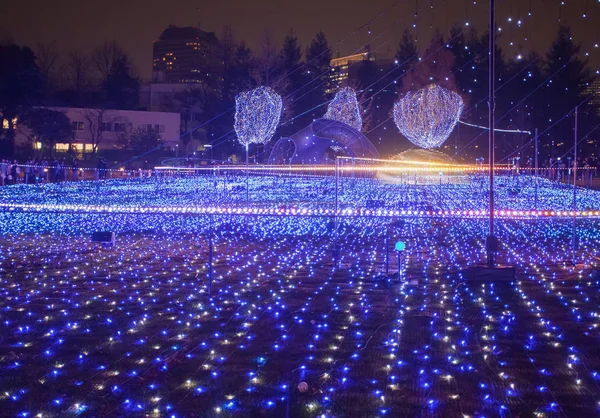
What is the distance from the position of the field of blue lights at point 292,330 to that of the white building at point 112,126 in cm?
4996

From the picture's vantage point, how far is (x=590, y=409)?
470 centimetres

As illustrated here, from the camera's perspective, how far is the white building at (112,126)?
6197 centimetres

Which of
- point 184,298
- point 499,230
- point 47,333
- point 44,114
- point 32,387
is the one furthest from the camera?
point 44,114

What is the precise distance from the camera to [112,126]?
63.6m

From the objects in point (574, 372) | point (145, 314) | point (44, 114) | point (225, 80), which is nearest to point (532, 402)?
point (574, 372)

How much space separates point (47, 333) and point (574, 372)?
5.05 m

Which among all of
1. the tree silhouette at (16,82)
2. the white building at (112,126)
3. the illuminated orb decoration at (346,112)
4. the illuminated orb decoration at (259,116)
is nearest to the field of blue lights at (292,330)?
the illuminated orb decoration at (259,116)

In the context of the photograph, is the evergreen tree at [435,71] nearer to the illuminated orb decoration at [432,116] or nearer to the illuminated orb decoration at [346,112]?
the illuminated orb decoration at [346,112]

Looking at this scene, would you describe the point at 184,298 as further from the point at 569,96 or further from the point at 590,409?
the point at 569,96

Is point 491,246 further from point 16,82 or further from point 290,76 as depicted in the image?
point 290,76

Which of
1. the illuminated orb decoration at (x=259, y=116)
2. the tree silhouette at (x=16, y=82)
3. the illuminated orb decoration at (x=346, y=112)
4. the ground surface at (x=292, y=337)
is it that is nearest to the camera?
the ground surface at (x=292, y=337)

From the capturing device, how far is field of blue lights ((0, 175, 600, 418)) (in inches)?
195

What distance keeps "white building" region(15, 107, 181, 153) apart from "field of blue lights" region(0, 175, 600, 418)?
4996 centimetres

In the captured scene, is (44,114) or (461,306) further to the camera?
(44,114)
